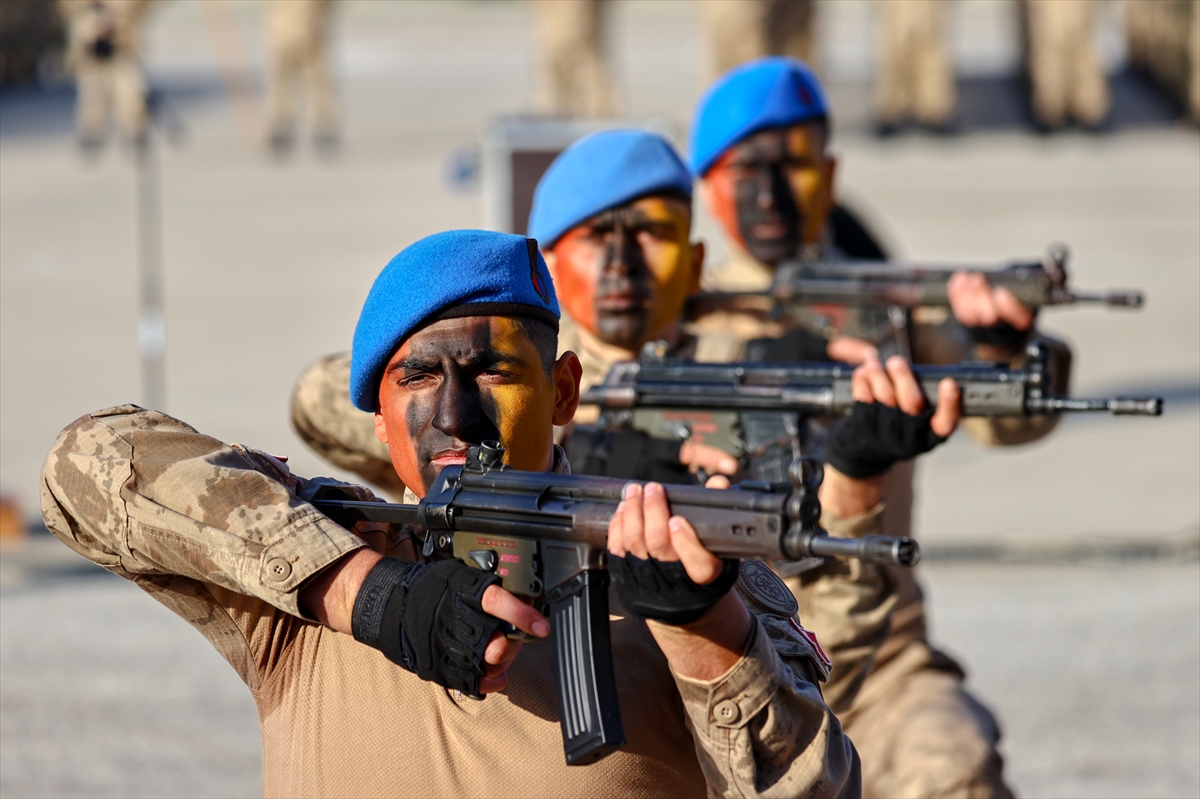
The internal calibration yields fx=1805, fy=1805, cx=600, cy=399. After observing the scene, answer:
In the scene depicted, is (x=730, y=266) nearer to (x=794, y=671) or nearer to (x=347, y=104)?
(x=794, y=671)

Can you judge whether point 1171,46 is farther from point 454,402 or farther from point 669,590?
point 669,590

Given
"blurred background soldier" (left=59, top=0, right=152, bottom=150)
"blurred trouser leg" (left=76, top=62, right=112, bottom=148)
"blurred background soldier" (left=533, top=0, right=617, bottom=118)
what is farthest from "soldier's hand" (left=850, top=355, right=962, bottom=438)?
"blurred trouser leg" (left=76, top=62, right=112, bottom=148)

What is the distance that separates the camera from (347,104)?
27.4m

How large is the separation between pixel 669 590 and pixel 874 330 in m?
3.27

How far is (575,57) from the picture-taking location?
19.8m

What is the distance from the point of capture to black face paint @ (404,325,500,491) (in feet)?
9.50

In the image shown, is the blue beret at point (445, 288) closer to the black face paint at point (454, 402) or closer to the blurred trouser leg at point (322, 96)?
the black face paint at point (454, 402)

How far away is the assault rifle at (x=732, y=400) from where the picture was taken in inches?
173

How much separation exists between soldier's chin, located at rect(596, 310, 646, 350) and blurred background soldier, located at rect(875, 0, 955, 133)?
57.7 feet

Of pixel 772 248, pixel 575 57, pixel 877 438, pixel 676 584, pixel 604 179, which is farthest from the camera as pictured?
pixel 575 57

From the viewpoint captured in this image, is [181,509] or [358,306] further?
[358,306]

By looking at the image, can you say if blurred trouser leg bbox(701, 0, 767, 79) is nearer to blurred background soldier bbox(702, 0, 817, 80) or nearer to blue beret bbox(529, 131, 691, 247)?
blurred background soldier bbox(702, 0, 817, 80)

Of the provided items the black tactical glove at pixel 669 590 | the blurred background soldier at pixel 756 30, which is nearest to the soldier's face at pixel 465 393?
the black tactical glove at pixel 669 590

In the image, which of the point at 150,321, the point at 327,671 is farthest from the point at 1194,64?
the point at 327,671
